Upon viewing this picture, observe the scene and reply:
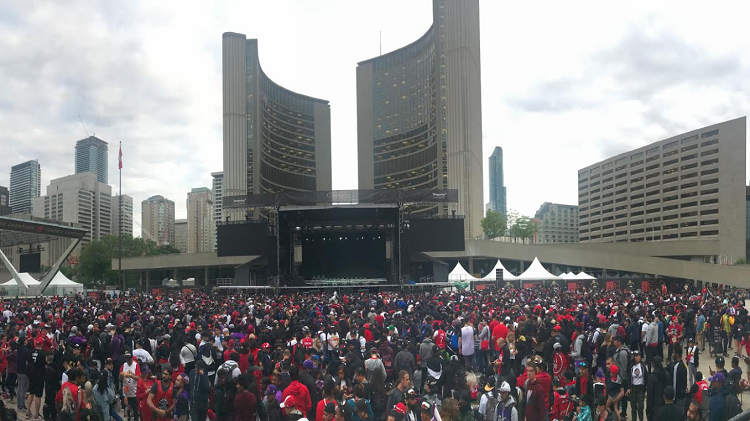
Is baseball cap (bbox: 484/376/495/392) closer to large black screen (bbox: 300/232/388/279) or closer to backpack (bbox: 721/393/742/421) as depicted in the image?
backpack (bbox: 721/393/742/421)

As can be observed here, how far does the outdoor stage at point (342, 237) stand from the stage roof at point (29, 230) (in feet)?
40.0

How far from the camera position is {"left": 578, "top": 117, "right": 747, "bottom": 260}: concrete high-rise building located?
244 feet

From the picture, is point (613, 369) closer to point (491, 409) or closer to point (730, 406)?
point (730, 406)

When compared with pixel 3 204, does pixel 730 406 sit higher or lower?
lower

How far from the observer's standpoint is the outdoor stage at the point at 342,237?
41.4 metres

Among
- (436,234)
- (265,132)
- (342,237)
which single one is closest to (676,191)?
(436,234)

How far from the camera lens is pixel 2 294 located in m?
41.0

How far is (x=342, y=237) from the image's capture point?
50.8 m

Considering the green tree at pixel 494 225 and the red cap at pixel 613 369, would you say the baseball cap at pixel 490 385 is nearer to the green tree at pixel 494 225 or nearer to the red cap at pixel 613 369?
the red cap at pixel 613 369

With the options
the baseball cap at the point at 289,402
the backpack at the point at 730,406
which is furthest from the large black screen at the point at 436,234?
the baseball cap at the point at 289,402

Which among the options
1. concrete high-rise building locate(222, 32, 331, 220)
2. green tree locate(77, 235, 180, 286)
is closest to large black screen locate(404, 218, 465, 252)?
concrete high-rise building locate(222, 32, 331, 220)

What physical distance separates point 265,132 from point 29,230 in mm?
54653

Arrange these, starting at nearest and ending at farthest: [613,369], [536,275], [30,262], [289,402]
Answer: [289,402] < [613,369] < [536,275] < [30,262]

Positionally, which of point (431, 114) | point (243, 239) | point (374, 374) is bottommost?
point (374, 374)
